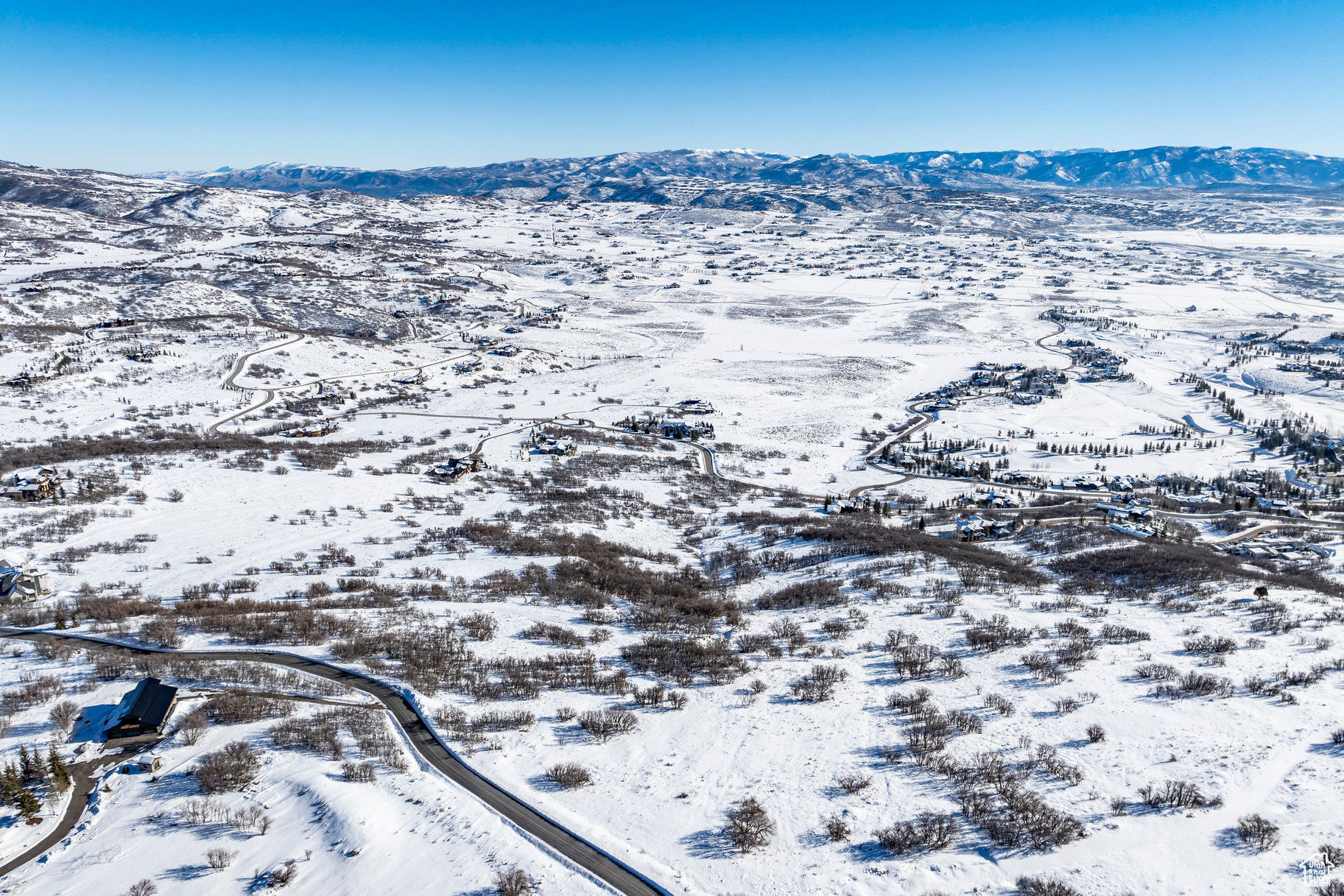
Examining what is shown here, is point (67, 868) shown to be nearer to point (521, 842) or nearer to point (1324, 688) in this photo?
point (521, 842)

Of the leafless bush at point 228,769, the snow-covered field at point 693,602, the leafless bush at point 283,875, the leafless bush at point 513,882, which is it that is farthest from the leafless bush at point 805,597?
the leafless bush at point 283,875

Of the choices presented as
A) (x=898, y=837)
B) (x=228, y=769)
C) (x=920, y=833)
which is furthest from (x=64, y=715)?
(x=920, y=833)

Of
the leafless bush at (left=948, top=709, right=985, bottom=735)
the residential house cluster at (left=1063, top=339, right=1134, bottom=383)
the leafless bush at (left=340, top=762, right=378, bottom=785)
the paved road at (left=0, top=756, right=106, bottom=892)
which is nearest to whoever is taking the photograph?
the paved road at (left=0, top=756, right=106, bottom=892)

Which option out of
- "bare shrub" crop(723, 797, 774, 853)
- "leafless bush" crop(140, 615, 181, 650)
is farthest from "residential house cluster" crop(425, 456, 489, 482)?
"bare shrub" crop(723, 797, 774, 853)

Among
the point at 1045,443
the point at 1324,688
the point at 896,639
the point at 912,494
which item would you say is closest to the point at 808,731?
the point at 896,639

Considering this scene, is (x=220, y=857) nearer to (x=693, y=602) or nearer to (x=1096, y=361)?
(x=693, y=602)

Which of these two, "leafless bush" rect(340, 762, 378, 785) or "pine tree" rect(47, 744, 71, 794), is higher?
"pine tree" rect(47, 744, 71, 794)

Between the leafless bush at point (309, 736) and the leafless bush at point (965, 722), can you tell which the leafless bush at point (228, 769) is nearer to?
the leafless bush at point (309, 736)

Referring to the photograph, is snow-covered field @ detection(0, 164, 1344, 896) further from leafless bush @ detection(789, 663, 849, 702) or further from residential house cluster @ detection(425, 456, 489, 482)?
residential house cluster @ detection(425, 456, 489, 482)
